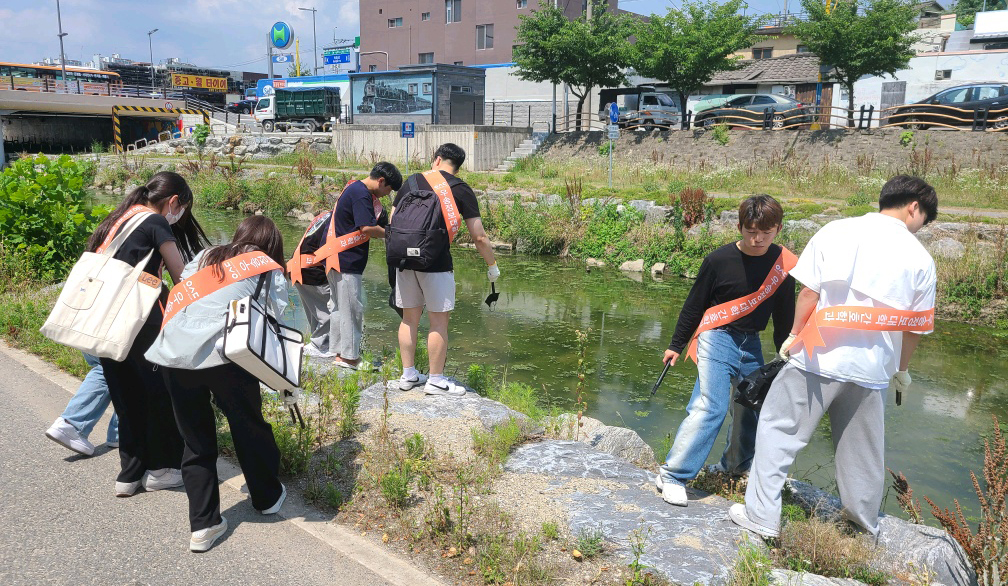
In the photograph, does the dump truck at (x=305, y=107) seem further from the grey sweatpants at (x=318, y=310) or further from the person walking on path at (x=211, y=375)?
the person walking on path at (x=211, y=375)

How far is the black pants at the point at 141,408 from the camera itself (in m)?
3.84

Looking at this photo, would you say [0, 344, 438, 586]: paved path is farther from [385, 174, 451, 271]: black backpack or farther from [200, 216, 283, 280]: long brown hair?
[385, 174, 451, 271]: black backpack

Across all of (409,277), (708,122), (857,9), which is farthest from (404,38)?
(409,277)

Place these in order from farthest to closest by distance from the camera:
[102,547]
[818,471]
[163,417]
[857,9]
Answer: [857,9]
[818,471]
[163,417]
[102,547]

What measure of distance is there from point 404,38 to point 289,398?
152 ft

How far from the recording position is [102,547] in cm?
335

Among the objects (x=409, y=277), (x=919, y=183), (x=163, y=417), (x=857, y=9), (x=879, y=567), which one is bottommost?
(x=879, y=567)

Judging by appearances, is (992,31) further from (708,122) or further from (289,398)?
(289,398)

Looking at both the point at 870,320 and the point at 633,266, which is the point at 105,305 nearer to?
the point at 870,320

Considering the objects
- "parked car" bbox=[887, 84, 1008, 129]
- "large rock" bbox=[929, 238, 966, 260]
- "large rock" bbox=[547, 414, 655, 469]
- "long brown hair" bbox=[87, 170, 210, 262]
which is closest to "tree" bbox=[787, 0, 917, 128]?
"parked car" bbox=[887, 84, 1008, 129]

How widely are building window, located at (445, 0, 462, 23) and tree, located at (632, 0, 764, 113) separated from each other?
71.8ft

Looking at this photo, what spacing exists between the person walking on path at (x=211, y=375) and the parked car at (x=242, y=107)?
1911 inches

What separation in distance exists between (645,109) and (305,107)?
59.6 feet

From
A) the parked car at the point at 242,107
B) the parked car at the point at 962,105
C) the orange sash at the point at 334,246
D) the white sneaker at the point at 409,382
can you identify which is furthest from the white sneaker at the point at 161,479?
the parked car at the point at 242,107
